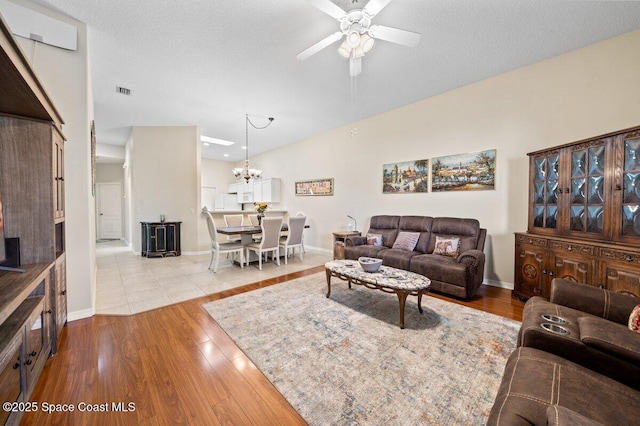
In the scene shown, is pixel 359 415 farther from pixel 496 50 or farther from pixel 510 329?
pixel 496 50

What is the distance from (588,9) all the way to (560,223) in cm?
214

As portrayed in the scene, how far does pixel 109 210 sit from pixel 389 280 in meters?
10.0

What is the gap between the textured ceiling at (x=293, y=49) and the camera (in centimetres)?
229

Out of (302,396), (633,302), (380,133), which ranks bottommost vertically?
(302,396)

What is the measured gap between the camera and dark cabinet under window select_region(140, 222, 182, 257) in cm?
551

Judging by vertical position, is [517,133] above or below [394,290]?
above

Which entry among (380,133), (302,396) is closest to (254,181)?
(380,133)

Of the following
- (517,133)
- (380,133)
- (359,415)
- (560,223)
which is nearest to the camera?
(359,415)

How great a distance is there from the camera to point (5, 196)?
1.67 meters

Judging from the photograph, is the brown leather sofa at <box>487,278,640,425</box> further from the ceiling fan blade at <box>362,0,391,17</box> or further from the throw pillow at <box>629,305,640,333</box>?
the ceiling fan blade at <box>362,0,391,17</box>

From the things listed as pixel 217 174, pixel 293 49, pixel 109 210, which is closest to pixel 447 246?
pixel 293 49

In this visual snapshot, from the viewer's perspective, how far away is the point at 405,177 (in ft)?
14.9

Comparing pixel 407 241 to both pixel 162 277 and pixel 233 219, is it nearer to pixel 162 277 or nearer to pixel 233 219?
pixel 233 219

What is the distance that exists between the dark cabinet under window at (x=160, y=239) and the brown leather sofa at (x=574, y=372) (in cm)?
636
